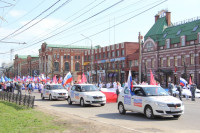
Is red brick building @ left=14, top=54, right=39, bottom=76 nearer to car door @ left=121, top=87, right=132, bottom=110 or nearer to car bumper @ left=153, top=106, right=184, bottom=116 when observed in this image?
car door @ left=121, top=87, right=132, bottom=110

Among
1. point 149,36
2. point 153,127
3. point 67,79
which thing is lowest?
point 153,127

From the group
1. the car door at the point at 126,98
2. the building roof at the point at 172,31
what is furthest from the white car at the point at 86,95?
the building roof at the point at 172,31

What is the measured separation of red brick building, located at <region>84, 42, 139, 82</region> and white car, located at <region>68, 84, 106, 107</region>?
4230cm

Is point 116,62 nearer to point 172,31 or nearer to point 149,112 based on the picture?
point 172,31

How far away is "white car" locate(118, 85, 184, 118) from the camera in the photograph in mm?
13234

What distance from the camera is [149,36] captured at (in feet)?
203

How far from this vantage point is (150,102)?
13.6m

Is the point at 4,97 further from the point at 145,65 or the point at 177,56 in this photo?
the point at 145,65

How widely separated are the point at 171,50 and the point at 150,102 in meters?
42.5

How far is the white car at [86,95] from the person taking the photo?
20.3 m

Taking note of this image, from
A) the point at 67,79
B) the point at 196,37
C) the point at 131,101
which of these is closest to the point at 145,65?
the point at 196,37

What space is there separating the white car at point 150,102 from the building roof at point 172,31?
121 feet

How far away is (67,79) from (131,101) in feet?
48.5

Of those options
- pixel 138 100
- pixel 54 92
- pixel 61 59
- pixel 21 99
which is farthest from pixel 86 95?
pixel 61 59
